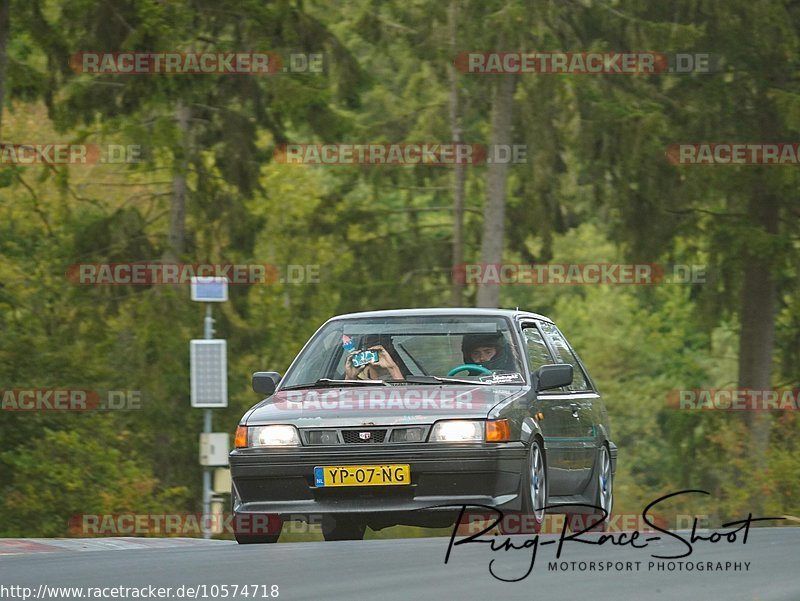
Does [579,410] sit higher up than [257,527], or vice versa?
[579,410]

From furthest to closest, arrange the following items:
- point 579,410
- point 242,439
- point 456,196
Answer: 1. point 456,196
2. point 579,410
3. point 242,439

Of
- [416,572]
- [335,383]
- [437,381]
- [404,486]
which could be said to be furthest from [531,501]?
[416,572]

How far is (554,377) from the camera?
11.4 m

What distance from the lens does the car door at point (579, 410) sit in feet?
40.3

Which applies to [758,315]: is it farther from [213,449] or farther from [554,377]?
[554,377]

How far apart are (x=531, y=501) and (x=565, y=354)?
2.59 metres

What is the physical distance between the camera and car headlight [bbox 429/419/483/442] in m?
10.5

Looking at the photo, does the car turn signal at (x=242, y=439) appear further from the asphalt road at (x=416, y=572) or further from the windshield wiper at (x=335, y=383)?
the windshield wiper at (x=335, y=383)

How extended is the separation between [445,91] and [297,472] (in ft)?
86.7

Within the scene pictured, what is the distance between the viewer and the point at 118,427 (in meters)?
33.2

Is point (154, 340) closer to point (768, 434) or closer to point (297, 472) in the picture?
point (768, 434)

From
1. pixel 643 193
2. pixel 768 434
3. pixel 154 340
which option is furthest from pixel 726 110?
pixel 154 340

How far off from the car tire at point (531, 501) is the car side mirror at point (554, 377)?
42 centimetres

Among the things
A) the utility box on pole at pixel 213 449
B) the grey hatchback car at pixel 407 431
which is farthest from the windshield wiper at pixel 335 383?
the utility box on pole at pixel 213 449
